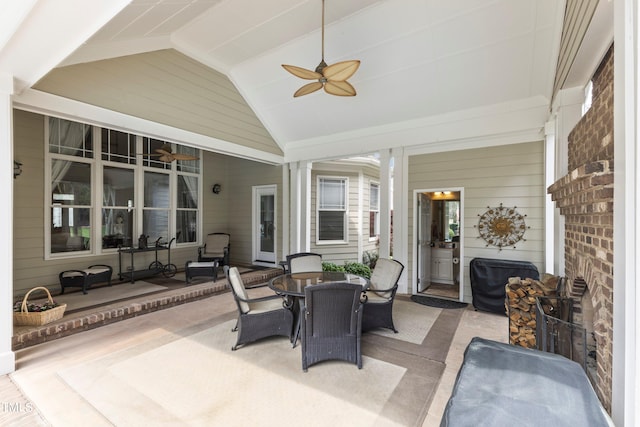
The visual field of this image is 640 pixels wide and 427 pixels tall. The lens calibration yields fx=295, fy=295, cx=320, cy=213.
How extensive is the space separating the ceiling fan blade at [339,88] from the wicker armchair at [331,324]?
248cm

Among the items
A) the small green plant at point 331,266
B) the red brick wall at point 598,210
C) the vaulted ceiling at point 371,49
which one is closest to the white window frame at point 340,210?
the small green plant at point 331,266

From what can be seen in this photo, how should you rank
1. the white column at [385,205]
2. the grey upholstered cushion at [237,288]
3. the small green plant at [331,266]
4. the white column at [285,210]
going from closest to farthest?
the grey upholstered cushion at [237,288]
the white column at [385,205]
the white column at [285,210]
the small green plant at [331,266]

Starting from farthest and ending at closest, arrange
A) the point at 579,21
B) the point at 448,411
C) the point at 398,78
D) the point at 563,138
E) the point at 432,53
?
the point at 398,78 → the point at 432,53 → the point at 563,138 → the point at 579,21 → the point at 448,411

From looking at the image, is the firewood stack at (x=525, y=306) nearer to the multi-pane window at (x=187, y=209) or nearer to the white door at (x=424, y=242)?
the white door at (x=424, y=242)

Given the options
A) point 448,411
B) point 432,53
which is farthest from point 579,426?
point 432,53

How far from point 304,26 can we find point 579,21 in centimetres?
335

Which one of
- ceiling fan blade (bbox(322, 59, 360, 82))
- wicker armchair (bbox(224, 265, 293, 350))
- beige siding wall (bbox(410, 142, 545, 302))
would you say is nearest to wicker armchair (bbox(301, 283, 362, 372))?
wicker armchair (bbox(224, 265, 293, 350))

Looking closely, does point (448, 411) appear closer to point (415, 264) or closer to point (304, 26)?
point (415, 264)

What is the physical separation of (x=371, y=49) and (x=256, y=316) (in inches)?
163

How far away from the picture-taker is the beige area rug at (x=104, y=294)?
455 centimetres

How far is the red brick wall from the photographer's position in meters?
1.66

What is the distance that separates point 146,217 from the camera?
22.0 feet

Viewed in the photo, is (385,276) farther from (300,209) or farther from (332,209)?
(332,209)

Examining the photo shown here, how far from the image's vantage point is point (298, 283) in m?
3.67
